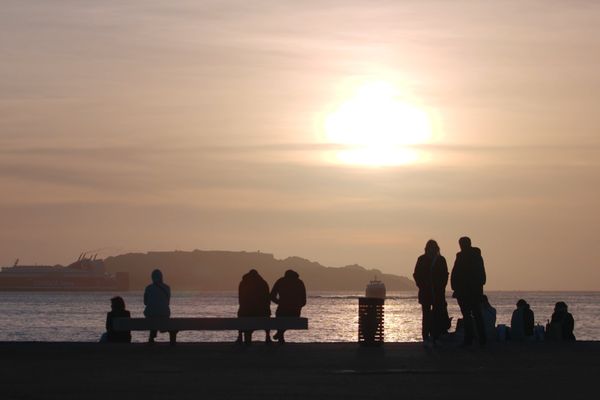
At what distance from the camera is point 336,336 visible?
85438 mm

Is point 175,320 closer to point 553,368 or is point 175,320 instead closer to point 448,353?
point 448,353

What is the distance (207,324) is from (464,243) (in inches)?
231

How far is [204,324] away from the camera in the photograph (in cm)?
2811

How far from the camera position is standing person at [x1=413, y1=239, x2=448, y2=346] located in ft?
85.2

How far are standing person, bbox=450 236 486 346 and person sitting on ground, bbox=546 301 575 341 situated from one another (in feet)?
18.8

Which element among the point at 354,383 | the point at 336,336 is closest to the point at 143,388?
the point at 354,383

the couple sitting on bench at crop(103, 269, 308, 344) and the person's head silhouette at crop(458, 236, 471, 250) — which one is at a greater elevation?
the person's head silhouette at crop(458, 236, 471, 250)

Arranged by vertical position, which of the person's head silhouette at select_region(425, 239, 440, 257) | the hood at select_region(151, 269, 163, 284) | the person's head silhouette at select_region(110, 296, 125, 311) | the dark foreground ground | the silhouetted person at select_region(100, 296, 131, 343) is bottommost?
the dark foreground ground

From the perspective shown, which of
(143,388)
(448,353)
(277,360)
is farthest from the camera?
(448,353)

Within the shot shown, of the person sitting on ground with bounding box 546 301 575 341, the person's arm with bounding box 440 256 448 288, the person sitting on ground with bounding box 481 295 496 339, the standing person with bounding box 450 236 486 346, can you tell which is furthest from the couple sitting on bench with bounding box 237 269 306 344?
the person sitting on ground with bounding box 546 301 575 341

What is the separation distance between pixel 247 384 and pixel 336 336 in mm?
68652

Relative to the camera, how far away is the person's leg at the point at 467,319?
26.1m

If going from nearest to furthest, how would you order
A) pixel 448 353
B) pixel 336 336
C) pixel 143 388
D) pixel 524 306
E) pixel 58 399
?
1. pixel 58 399
2. pixel 143 388
3. pixel 448 353
4. pixel 524 306
5. pixel 336 336

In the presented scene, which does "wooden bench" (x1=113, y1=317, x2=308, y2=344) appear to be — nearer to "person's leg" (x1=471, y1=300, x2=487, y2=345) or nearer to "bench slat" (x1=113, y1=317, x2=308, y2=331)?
"bench slat" (x1=113, y1=317, x2=308, y2=331)
